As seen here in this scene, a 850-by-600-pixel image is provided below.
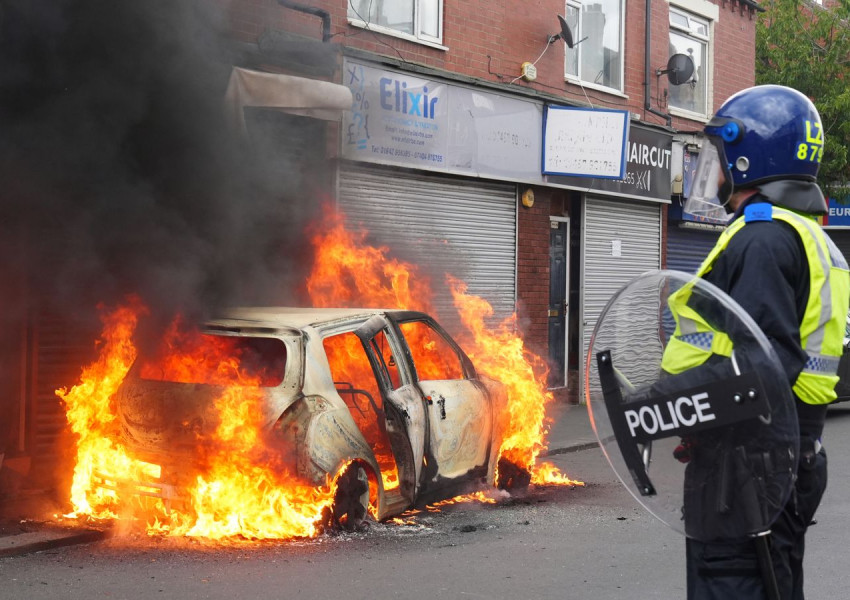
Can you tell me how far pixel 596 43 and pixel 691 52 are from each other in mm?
2824

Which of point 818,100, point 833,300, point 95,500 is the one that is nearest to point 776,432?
point 833,300

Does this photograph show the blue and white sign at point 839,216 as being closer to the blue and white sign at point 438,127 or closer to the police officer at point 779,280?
the blue and white sign at point 438,127

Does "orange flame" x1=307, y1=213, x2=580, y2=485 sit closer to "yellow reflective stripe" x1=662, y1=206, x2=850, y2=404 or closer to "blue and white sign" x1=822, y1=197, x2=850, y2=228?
"yellow reflective stripe" x1=662, y1=206, x2=850, y2=404

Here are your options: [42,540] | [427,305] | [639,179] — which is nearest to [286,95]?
[427,305]

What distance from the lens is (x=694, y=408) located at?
2785 mm

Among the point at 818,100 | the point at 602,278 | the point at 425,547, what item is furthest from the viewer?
the point at 818,100

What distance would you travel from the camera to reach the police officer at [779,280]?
277 cm

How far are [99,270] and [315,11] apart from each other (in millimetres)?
4174

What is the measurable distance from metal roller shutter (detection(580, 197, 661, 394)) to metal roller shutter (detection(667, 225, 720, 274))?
595 millimetres

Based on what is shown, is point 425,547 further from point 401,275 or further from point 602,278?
point 602,278

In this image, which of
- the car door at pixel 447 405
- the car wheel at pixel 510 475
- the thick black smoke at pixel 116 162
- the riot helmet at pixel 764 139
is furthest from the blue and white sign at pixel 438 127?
the riot helmet at pixel 764 139

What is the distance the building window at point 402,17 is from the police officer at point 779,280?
9.29m

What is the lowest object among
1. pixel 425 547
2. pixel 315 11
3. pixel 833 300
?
pixel 425 547

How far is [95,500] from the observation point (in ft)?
22.4
